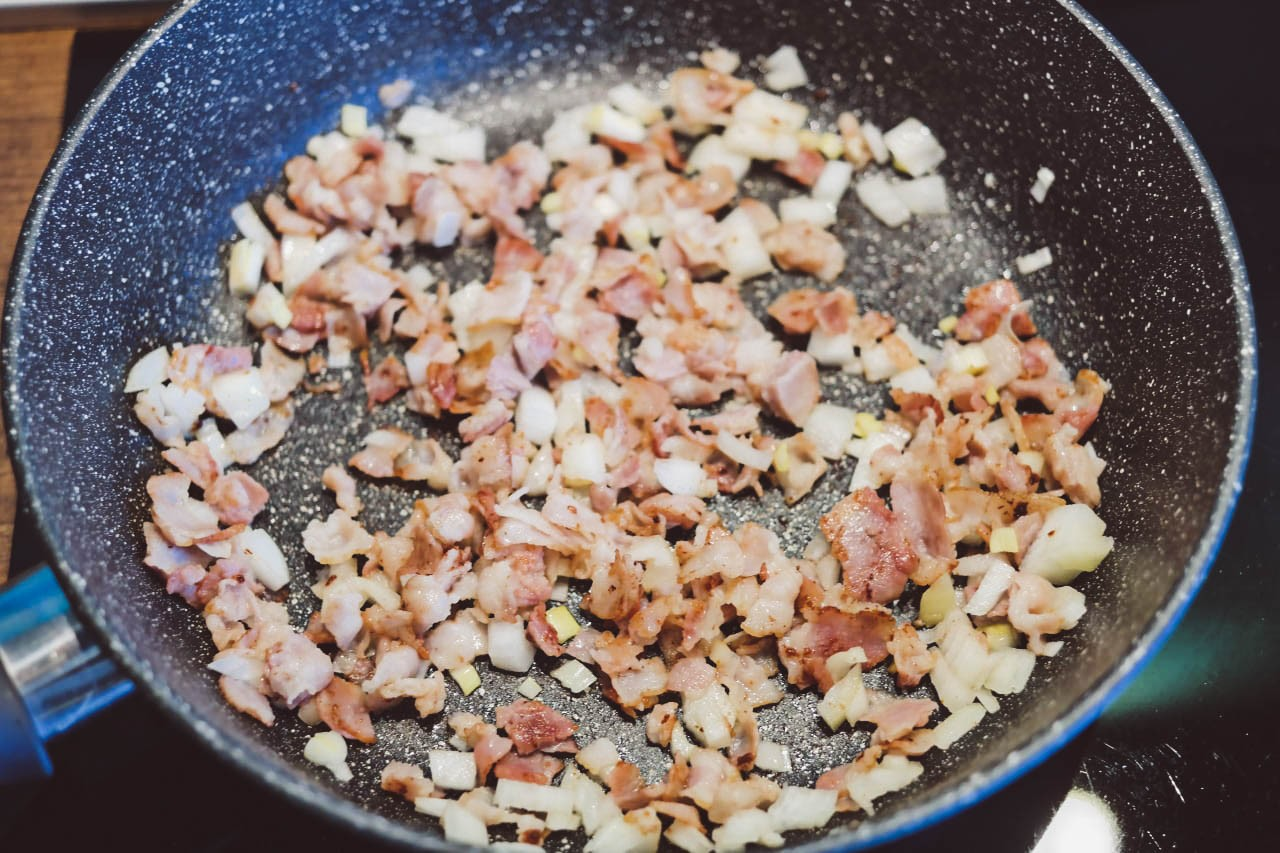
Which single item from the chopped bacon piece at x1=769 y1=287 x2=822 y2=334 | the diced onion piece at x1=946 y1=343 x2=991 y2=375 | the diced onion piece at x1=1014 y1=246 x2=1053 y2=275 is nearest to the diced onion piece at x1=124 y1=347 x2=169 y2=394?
the chopped bacon piece at x1=769 y1=287 x2=822 y2=334

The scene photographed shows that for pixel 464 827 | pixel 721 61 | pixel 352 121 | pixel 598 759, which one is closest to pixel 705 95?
pixel 721 61

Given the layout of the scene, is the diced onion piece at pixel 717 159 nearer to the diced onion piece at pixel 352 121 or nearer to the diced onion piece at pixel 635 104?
the diced onion piece at pixel 635 104

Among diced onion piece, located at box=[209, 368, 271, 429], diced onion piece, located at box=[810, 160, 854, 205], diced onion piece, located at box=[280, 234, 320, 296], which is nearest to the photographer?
diced onion piece, located at box=[209, 368, 271, 429]

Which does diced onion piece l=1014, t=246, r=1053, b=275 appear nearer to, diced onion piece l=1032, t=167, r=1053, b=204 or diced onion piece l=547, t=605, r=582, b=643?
diced onion piece l=1032, t=167, r=1053, b=204

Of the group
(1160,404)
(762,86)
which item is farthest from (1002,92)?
(1160,404)

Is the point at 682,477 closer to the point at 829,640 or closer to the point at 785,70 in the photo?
the point at 829,640

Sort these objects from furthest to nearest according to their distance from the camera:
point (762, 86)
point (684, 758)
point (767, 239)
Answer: point (762, 86), point (767, 239), point (684, 758)

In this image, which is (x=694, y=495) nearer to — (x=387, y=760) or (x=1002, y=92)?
(x=387, y=760)
